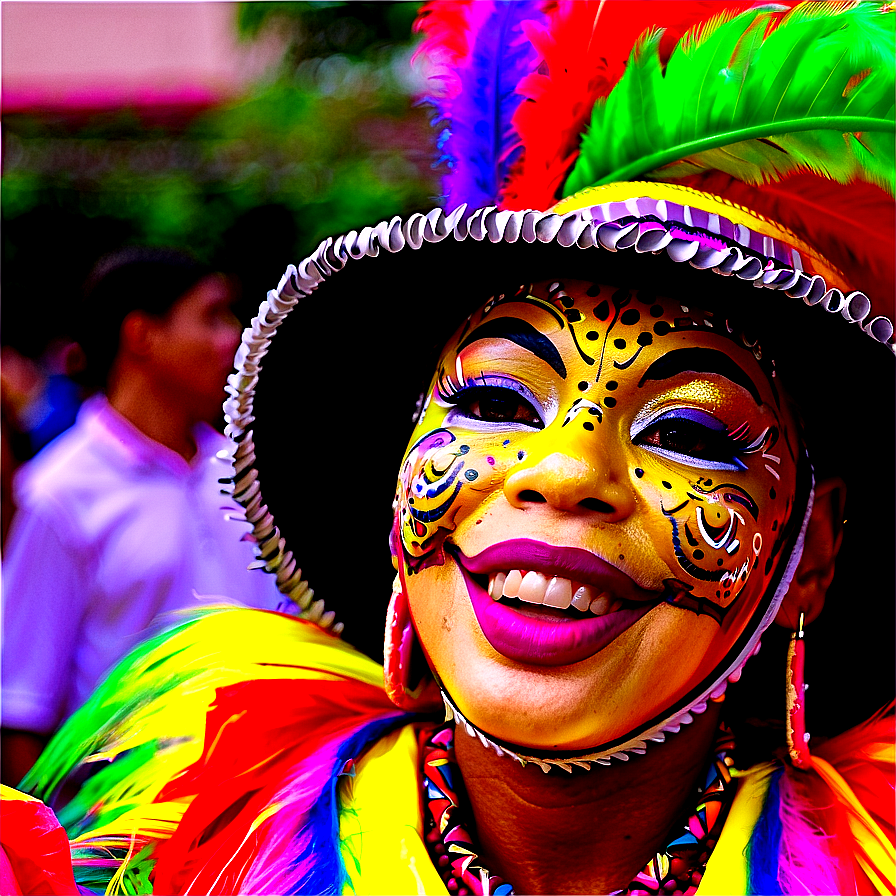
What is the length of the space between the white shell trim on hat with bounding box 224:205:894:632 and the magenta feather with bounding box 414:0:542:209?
405mm

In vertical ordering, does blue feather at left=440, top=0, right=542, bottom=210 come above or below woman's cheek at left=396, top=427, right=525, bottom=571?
above

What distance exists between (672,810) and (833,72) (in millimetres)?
1195

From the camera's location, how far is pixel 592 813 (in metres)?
1.71

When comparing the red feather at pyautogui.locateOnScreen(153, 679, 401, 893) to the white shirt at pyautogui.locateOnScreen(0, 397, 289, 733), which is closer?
the red feather at pyautogui.locateOnScreen(153, 679, 401, 893)

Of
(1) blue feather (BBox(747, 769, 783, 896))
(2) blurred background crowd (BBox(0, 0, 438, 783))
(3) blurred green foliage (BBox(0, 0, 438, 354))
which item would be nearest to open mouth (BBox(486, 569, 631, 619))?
(1) blue feather (BBox(747, 769, 783, 896))

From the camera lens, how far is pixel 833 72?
5.59 feet

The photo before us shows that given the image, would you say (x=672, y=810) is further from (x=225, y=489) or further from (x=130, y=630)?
(x=130, y=630)

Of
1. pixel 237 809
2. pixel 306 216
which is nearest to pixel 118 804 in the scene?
pixel 237 809

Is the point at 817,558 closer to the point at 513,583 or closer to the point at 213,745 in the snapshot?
the point at 513,583

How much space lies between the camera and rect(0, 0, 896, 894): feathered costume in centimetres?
164

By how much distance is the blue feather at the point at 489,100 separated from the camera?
6.64 ft

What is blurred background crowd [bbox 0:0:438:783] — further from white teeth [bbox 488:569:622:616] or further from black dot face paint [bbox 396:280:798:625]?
white teeth [bbox 488:569:622:616]

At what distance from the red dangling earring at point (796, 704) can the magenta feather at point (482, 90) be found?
968mm

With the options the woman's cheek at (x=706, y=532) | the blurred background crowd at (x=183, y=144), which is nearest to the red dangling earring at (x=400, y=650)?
the woman's cheek at (x=706, y=532)
